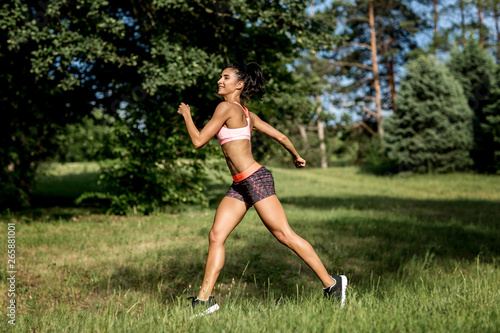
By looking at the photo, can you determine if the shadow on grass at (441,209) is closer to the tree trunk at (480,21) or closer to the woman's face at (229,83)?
the woman's face at (229,83)

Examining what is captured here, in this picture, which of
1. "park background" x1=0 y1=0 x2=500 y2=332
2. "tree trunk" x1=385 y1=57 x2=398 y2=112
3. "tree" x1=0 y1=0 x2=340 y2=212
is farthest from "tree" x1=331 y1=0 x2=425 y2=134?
"tree" x1=0 y1=0 x2=340 y2=212

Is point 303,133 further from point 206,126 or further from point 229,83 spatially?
point 206,126

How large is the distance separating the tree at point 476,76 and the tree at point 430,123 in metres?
0.76

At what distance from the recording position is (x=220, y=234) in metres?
3.52

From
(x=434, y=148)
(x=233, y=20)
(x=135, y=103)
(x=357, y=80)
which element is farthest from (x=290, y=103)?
(x=357, y=80)

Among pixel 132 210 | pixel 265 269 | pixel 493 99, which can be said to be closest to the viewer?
pixel 265 269

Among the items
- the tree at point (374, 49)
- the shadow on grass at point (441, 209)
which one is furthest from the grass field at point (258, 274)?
the tree at point (374, 49)

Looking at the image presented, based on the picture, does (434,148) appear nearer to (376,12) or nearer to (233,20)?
(376,12)

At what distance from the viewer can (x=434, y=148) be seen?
25406 millimetres

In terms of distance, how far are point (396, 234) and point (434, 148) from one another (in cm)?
1973

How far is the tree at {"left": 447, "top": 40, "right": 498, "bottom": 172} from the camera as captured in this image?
2579 centimetres

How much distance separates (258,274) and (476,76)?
28.2 m

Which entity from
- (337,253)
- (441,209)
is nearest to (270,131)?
(337,253)

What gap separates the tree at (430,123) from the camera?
83.2 feet
